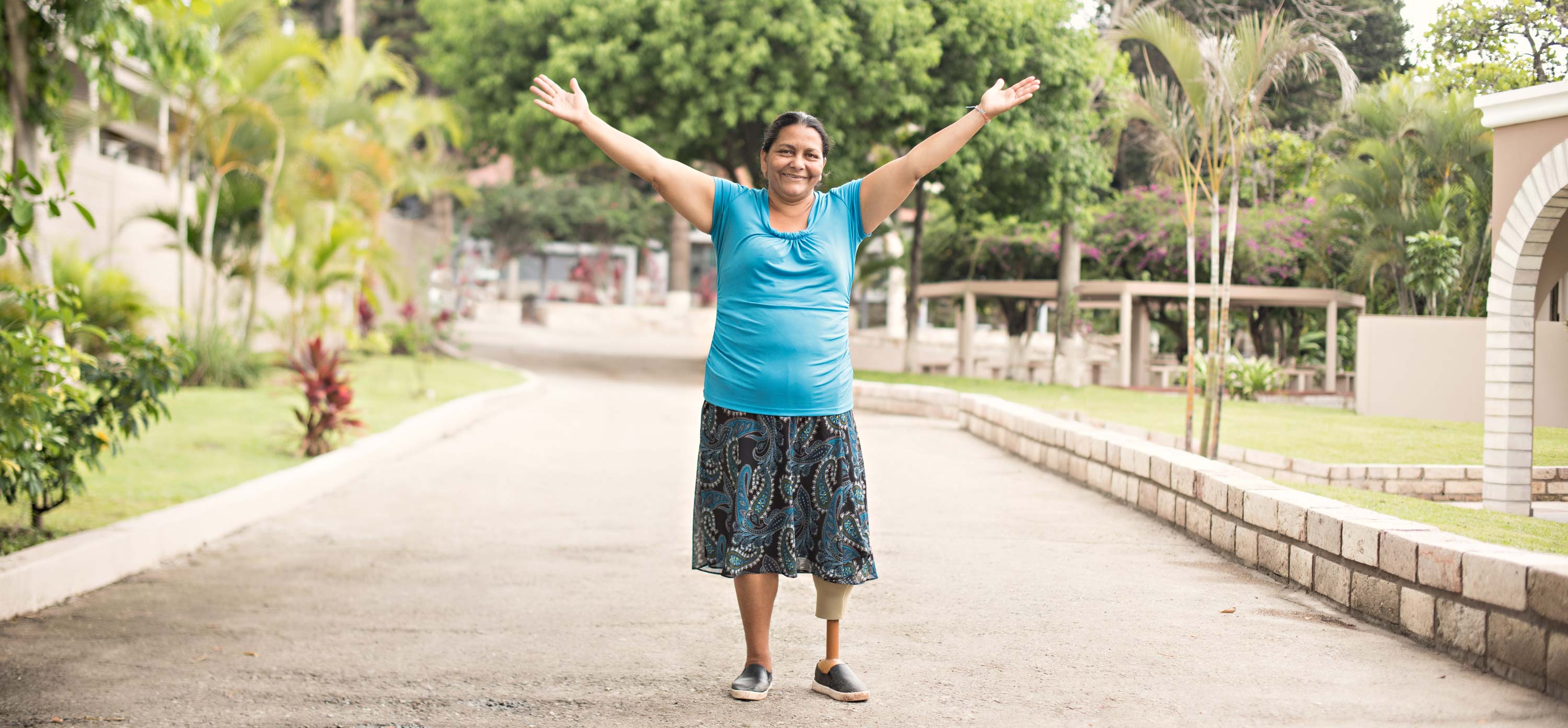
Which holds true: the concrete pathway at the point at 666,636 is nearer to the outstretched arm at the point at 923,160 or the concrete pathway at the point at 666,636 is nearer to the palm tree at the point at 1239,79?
the outstretched arm at the point at 923,160

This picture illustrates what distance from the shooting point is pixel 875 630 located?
5039 millimetres

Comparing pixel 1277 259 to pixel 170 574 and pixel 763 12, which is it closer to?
pixel 170 574

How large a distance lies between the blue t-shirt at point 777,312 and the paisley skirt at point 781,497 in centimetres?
7

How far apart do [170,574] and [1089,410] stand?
10.2 m

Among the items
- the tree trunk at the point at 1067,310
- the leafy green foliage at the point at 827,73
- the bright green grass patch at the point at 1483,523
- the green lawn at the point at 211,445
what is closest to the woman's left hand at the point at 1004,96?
the bright green grass patch at the point at 1483,523

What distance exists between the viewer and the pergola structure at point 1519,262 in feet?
16.3

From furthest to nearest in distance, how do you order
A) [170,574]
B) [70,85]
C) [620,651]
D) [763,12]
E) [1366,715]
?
[763,12] < [70,85] < [170,574] < [620,651] < [1366,715]

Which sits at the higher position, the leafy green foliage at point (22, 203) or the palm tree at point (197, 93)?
the palm tree at point (197, 93)

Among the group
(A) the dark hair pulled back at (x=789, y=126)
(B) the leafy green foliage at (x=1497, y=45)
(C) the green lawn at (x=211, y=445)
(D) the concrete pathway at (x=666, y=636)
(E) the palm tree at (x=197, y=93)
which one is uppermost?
(E) the palm tree at (x=197, y=93)

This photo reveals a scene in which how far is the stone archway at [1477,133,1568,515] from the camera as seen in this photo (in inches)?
199

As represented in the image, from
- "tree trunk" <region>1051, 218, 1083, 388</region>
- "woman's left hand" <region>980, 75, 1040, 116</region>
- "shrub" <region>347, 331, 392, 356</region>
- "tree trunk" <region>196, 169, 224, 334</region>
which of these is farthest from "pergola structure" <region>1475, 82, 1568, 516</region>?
"shrub" <region>347, 331, 392, 356</region>

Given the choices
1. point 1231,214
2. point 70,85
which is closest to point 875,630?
point 1231,214

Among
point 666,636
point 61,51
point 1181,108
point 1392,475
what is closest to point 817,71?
point 1181,108

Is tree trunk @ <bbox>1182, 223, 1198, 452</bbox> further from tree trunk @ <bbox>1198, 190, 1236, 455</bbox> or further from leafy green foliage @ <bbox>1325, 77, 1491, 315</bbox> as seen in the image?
leafy green foliage @ <bbox>1325, 77, 1491, 315</bbox>
